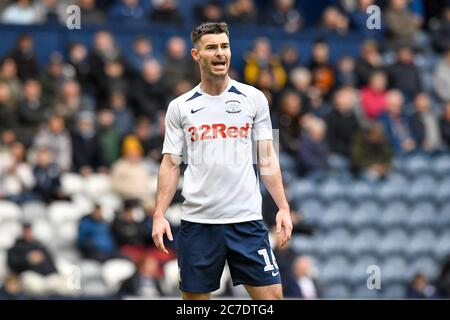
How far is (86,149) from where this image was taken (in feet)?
53.9

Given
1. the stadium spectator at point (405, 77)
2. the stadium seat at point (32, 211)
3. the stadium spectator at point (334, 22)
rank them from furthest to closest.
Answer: the stadium spectator at point (334, 22)
the stadium spectator at point (405, 77)
the stadium seat at point (32, 211)

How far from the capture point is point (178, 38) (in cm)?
1836

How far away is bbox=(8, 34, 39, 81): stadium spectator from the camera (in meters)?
17.0

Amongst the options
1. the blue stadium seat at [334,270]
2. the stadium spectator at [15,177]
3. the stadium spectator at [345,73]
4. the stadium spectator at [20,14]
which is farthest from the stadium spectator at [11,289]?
the stadium spectator at [345,73]

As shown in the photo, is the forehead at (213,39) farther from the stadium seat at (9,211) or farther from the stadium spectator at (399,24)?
the stadium spectator at (399,24)

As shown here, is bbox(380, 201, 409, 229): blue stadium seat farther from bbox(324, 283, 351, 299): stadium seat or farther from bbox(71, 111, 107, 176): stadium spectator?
bbox(71, 111, 107, 176): stadium spectator

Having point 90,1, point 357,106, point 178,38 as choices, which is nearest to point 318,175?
point 357,106

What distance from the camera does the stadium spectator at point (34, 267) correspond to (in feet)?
47.7

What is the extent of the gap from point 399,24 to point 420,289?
16.6ft

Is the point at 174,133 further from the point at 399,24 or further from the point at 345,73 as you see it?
the point at 399,24

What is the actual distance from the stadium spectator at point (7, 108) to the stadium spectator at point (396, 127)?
17.5 ft

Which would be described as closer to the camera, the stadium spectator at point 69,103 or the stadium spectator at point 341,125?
the stadium spectator at point 69,103

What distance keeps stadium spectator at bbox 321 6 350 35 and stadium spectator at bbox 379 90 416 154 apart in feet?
5.66
